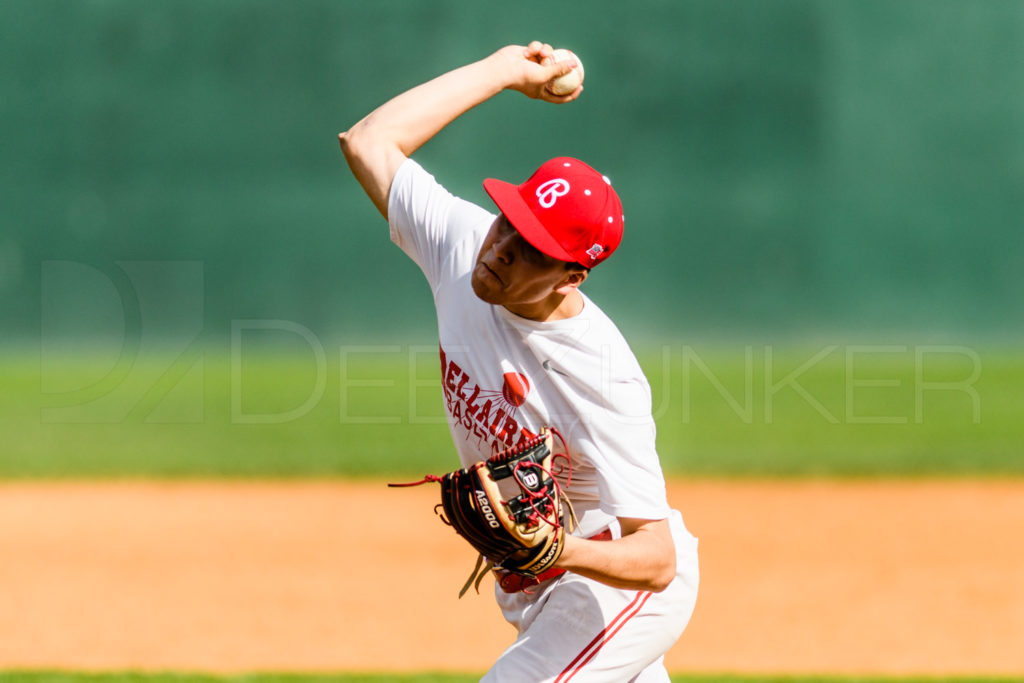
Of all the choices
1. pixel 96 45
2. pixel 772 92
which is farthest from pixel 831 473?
pixel 96 45

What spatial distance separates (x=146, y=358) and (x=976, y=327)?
1013 centimetres

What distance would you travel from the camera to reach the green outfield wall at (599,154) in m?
13.3

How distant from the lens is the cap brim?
273cm

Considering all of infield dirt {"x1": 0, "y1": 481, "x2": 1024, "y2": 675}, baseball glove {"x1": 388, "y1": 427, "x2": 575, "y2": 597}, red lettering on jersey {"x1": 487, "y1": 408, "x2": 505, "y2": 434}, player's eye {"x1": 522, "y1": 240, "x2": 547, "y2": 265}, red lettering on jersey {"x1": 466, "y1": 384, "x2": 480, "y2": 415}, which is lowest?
infield dirt {"x1": 0, "y1": 481, "x2": 1024, "y2": 675}

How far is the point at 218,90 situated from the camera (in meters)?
13.5

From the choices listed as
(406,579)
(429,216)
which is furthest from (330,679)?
(429,216)

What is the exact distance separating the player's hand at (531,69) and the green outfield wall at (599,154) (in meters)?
9.88

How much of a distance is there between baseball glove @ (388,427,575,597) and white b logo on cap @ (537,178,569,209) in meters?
0.63

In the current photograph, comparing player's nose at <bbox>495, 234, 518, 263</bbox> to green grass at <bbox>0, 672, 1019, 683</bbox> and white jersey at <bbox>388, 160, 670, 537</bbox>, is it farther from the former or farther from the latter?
green grass at <bbox>0, 672, 1019, 683</bbox>

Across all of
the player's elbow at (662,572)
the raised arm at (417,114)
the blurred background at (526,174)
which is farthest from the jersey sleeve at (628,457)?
the blurred background at (526,174)

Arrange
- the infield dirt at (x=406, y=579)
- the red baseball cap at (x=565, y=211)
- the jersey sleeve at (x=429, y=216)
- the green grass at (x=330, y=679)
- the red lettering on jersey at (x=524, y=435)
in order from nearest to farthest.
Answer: the red baseball cap at (x=565, y=211) → the red lettering on jersey at (x=524, y=435) → the jersey sleeve at (x=429, y=216) → the green grass at (x=330, y=679) → the infield dirt at (x=406, y=579)

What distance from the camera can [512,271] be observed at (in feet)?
9.13

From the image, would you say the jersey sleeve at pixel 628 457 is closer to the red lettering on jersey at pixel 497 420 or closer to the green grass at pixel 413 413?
the red lettering on jersey at pixel 497 420

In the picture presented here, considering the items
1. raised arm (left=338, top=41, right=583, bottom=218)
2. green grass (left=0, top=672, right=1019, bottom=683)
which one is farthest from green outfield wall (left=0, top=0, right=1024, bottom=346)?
raised arm (left=338, top=41, right=583, bottom=218)
